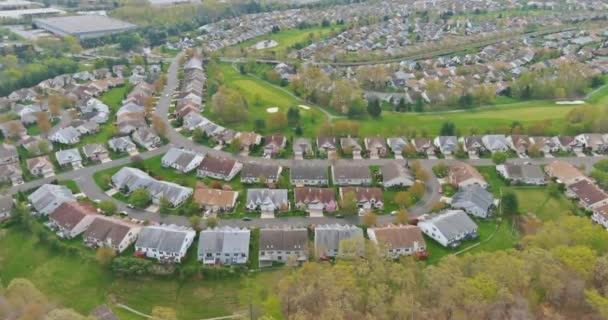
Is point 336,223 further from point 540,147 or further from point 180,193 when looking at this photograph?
point 540,147

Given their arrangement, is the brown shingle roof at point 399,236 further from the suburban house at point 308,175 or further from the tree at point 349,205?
the suburban house at point 308,175

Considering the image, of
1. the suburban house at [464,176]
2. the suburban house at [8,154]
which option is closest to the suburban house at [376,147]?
the suburban house at [464,176]

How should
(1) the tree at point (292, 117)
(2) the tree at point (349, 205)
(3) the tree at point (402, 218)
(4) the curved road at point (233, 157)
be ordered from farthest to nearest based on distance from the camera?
(1) the tree at point (292, 117)
(2) the tree at point (349, 205)
(4) the curved road at point (233, 157)
(3) the tree at point (402, 218)

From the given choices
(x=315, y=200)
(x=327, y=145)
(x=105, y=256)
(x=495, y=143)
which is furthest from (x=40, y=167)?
(x=495, y=143)

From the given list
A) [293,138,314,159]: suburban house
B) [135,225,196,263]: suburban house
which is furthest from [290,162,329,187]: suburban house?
[135,225,196,263]: suburban house

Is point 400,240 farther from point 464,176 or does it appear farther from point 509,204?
point 464,176

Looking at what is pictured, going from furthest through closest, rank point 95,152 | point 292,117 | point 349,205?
point 292,117
point 95,152
point 349,205

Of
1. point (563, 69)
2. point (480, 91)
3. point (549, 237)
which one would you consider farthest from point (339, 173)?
point (563, 69)
